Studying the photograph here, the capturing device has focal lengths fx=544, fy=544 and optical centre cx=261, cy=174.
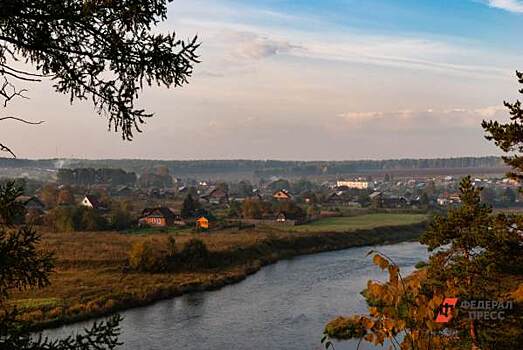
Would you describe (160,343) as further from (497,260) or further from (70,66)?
(70,66)

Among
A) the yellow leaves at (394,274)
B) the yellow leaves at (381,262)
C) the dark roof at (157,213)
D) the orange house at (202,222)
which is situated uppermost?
the yellow leaves at (381,262)

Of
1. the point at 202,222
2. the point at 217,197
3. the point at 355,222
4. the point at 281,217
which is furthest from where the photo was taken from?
the point at 217,197

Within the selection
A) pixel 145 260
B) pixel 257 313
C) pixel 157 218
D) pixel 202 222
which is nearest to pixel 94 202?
pixel 157 218

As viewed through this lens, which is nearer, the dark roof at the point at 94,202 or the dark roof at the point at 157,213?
the dark roof at the point at 157,213

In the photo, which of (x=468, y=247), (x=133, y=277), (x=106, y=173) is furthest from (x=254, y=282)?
(x=106, y=173)

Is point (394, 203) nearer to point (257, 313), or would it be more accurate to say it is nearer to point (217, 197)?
point (217, 197)

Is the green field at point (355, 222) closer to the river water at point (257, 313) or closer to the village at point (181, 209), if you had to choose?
the village at point (181, 209)

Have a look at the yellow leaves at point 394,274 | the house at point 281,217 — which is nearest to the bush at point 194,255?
the house at point 281,217
